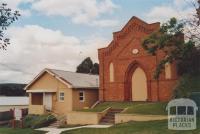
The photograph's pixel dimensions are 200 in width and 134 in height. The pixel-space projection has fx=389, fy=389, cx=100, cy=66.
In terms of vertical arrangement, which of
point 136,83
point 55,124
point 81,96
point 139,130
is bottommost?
Answer: point 55,124

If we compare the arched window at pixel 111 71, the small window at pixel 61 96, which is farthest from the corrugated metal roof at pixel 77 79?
the arched window at pixel 111 71

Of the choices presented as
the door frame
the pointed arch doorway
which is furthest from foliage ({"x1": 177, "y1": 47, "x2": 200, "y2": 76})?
the door frame

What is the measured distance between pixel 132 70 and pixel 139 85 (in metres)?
1.68

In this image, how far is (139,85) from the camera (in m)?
38.5

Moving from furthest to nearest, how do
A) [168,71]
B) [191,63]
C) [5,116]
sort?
[5,116]
[168,71]
[191,63]

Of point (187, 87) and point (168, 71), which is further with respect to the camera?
point (168, 71)

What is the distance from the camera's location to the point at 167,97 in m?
35.9

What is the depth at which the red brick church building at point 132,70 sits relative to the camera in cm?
3650

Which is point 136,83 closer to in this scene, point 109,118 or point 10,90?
point 109,118

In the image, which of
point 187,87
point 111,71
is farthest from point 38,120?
point 187,87

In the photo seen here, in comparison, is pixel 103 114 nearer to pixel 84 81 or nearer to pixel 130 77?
pixel 130 77

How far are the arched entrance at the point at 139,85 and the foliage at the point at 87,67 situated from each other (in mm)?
36202

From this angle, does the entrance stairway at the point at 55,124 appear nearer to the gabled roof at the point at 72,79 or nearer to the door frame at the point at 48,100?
the gabled roof at the point at 72,79

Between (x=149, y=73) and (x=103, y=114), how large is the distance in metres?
6.70
